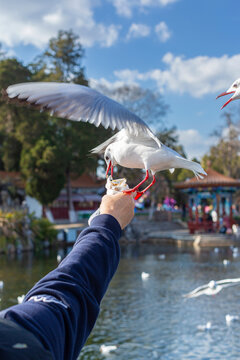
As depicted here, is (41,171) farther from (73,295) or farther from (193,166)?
(73,295)

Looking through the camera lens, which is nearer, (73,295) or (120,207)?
(73,295)

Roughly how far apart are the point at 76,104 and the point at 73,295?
72cm

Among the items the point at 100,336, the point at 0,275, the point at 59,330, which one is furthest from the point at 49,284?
the point at 0,275

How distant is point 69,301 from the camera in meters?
0.79

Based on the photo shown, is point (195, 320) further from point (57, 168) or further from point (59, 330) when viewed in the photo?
point (57, 168)

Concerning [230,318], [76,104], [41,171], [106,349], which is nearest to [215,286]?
[106,349]

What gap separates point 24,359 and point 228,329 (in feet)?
19.6

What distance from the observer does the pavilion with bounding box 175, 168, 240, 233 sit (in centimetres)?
1905

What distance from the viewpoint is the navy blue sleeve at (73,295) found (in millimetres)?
701

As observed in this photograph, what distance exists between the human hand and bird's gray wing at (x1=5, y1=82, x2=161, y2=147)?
0.35m

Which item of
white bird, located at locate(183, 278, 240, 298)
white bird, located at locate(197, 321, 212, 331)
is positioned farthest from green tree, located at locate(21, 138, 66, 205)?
white bird, located at locate(183, 278, 240, 298)

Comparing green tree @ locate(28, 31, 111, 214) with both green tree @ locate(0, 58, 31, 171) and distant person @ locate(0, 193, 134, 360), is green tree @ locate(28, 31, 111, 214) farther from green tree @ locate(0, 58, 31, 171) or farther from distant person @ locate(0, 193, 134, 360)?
distant person @ locate(0, 193, 134, 360)

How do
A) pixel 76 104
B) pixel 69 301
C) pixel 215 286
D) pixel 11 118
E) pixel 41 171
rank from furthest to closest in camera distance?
pixel 11 118
pixel 41 171
pixel 215 286
pixel 76 104
pixel 69 301

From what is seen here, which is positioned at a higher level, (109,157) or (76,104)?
(76,104)
